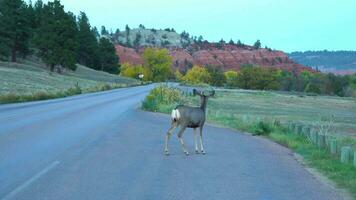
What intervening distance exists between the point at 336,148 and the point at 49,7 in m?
90.2

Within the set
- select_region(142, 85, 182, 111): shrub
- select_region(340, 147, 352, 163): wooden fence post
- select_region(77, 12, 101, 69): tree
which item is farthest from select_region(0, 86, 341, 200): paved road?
select_region(77, 12, 101, 69): tree

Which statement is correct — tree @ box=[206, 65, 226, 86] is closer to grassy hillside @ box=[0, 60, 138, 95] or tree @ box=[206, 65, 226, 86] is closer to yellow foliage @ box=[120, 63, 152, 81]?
yellow foliage @ box=[120, 63, 152, 81]

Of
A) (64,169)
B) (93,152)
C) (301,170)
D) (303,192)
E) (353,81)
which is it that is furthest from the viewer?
Result: (353,81)

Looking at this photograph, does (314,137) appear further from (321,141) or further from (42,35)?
(42,35)

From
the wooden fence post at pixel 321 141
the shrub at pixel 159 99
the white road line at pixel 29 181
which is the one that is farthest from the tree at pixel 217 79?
the white road line at pixel 29 181

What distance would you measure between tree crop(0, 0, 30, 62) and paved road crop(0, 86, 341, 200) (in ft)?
244

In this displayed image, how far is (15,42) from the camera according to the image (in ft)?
315

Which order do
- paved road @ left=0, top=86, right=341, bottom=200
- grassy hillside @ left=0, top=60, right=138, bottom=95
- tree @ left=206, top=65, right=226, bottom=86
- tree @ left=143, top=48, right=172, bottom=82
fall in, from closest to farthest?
paved road @ left=0, top=86, right=341, bottom=200 < grassy hillside @ left=0, top=60, right=138, bottom=95 < tree @ left=206, top=65, right=226, bottom=86 < tree @ left=143, top=48, right=172, bottom=82

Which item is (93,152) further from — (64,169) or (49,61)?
(49,61)

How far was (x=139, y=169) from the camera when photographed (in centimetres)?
1152

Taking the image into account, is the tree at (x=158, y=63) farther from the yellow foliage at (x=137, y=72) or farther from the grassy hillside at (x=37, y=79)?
the grassy hillside at (x=37, y=79)

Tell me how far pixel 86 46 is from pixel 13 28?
39.9 m

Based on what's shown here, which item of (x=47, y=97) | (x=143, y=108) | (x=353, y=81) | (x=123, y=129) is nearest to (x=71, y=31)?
(x=47, y=97)

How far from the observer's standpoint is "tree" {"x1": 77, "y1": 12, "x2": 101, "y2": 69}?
128500mm
